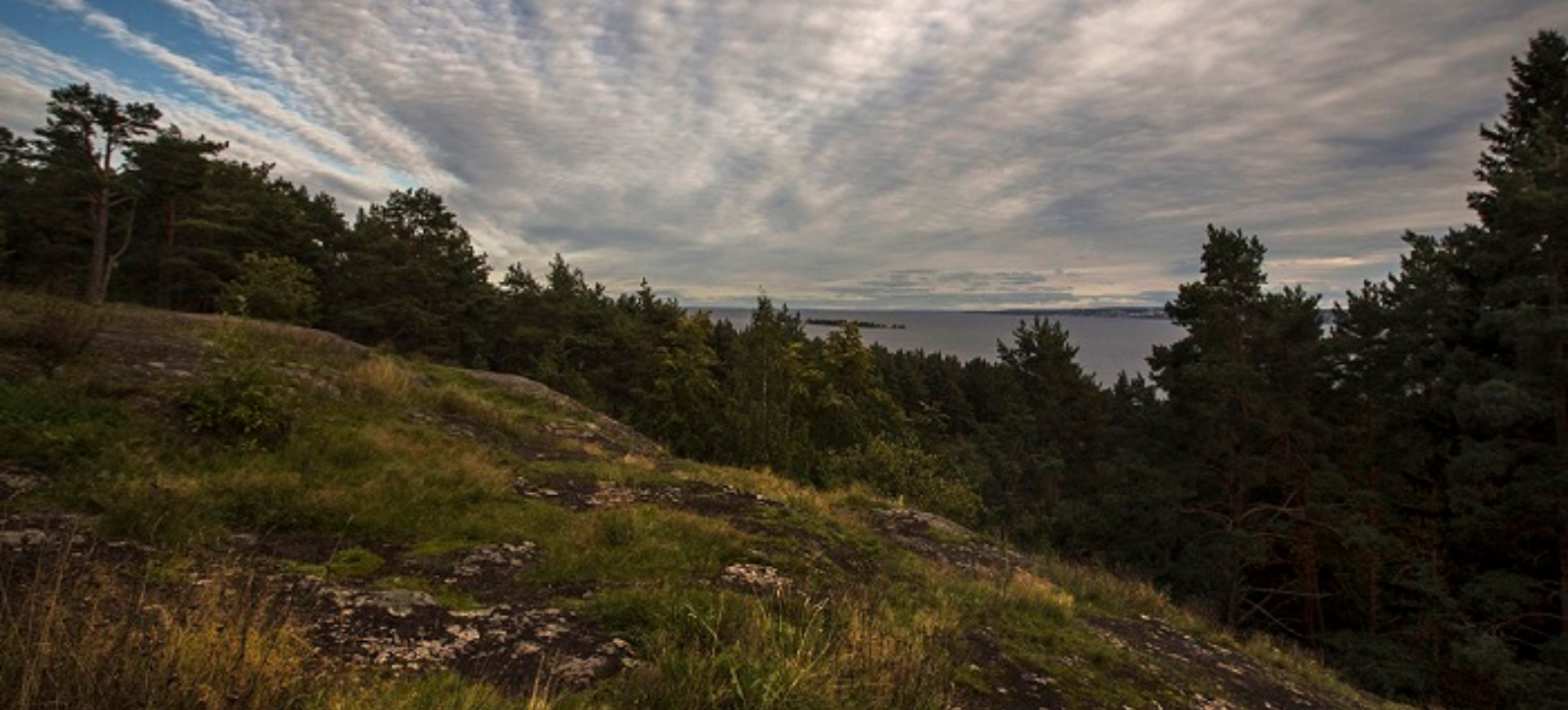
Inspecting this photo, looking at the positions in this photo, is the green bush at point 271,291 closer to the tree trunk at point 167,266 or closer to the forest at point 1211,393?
the forest at point 1211,393

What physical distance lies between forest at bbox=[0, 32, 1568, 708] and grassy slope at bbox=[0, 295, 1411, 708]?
3.37 metres

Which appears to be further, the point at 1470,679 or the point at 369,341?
the point at 369,341

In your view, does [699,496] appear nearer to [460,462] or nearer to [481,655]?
[460,462]

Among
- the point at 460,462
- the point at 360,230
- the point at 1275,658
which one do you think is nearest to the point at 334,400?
the point at 460,462

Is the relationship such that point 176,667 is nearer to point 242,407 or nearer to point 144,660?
point 144,660

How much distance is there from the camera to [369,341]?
43719 millimetres

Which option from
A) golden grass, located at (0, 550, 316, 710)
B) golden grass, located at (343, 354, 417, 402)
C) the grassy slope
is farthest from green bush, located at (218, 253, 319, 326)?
golden grass, located at (0, 550, 316, 710)

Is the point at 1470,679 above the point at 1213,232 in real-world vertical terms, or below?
below

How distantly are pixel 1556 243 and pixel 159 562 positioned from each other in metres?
27.3

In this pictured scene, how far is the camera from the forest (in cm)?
1781

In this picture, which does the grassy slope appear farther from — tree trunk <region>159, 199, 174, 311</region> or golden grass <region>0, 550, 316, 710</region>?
tree trunk <region>159, 199, 174, 311</region>

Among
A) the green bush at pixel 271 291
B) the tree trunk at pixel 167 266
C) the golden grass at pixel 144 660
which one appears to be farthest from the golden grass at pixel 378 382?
the tree trunk at pixel 167 266

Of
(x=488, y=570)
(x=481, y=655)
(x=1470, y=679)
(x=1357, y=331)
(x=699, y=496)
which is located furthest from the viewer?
(x=1357, y=331)

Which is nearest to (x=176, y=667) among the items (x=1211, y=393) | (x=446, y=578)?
(x=446, y=578)
